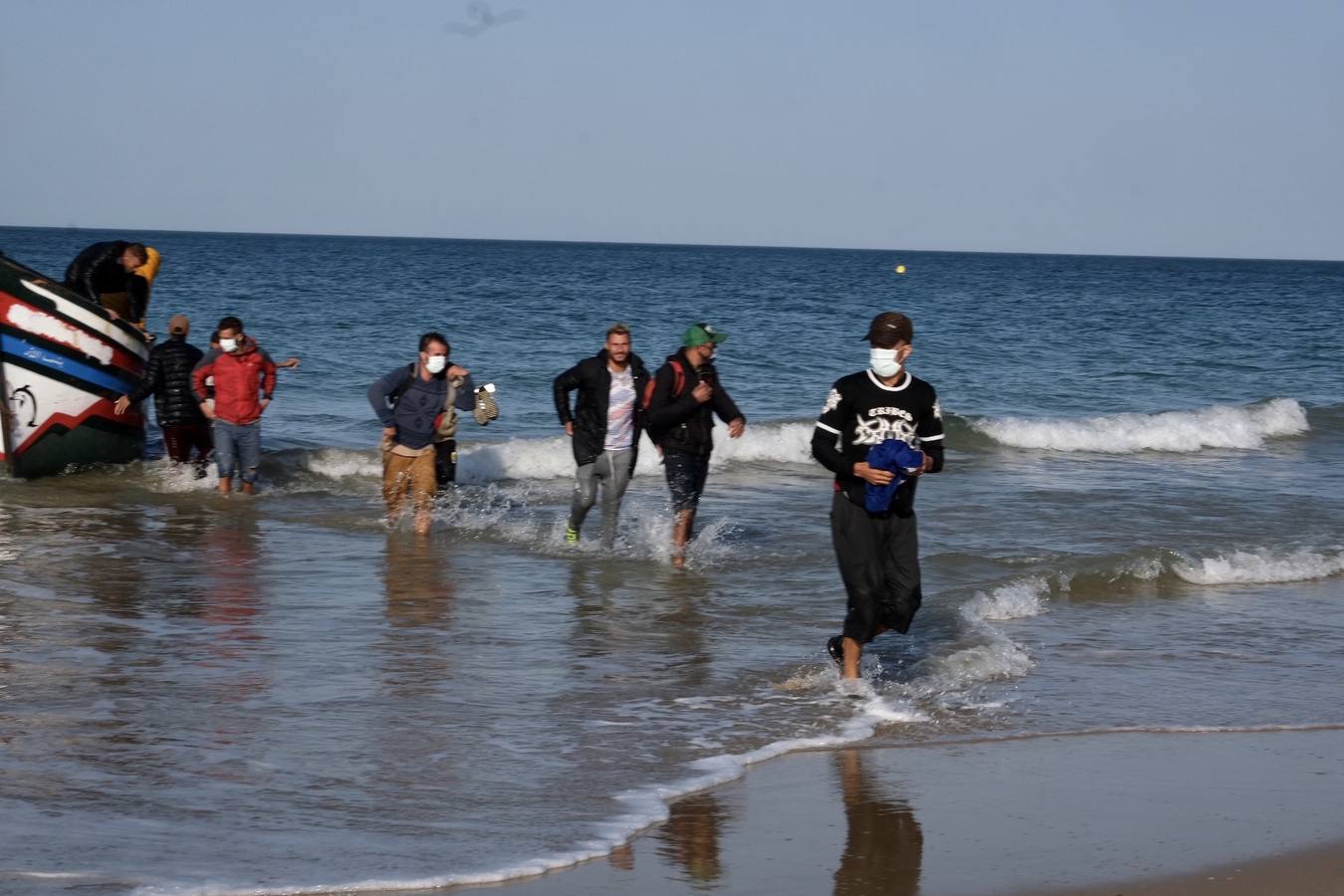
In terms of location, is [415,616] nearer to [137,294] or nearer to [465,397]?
[465,397]

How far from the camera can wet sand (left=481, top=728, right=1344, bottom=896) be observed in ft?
16.7

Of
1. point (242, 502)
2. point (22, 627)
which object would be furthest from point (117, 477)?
point (22, 627)

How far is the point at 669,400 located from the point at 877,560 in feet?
11.9

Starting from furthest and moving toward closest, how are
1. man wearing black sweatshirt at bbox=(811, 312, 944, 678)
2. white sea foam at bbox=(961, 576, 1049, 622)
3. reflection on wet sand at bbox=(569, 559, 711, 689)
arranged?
white sea foam at bbox=(961, 576, 1049, 622)
reflection on wet sand at bbox=(569, 559, 711, 689)
man wearing black sweatshirt at bbox=(811, 312, 944, 678)

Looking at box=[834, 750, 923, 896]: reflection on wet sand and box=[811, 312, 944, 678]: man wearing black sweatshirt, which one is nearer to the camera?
box=[834, 750, 923, 896]: reflection on wet sand

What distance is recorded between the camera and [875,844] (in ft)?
17.8

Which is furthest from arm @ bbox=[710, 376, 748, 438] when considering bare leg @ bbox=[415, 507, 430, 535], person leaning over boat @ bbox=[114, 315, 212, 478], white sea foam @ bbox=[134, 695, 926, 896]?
person leaning over boat @ bbox=[114, 315, 212, 478]

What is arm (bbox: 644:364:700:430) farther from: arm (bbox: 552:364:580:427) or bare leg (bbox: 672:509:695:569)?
bare leg (bbox: 672:509:695:569)

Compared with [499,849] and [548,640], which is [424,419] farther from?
[499,849]

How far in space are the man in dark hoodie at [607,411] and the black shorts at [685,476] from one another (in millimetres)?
313

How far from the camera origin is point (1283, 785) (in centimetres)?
627

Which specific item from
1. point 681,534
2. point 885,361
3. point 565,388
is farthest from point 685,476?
point 885,361

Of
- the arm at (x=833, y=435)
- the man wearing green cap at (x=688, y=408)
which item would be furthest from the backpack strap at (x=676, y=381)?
the arm at (x=833, y=435)

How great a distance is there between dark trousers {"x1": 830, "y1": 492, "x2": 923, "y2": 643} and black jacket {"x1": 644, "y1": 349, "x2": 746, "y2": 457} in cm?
341
